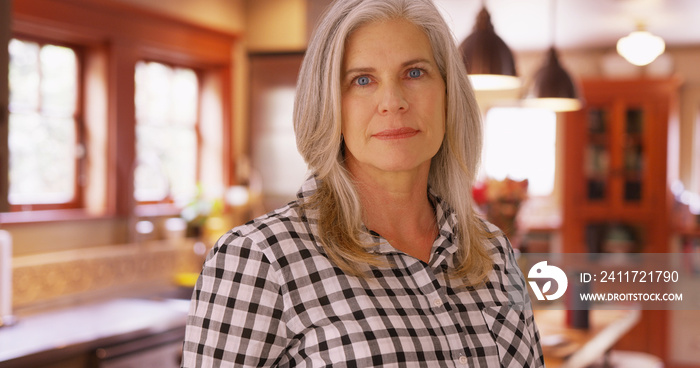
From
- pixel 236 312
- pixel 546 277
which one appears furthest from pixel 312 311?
pixel 546 277

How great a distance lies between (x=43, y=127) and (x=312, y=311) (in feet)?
9.10

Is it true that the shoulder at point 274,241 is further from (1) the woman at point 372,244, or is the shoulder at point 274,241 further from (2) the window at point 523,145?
(2) the window at point 523,145

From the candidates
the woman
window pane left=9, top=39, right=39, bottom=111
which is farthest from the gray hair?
window pane left=9, top=39, right=39, bottom=111

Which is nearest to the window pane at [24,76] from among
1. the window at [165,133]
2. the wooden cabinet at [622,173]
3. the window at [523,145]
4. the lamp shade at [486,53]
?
the window at [165,133]

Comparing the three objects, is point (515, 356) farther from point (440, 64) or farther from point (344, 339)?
point (440, 64)

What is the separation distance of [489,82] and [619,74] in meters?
4.34

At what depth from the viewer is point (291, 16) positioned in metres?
4.49

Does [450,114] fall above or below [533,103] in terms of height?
below

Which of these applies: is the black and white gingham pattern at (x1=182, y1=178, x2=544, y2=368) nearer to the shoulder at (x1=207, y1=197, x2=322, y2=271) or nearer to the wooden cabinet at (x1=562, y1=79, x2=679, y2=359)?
the shoulder at (x1=207, y1=197, x2=322, y2=271)

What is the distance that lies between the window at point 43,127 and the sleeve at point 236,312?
2.54 meters

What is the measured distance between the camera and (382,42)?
1.06 m

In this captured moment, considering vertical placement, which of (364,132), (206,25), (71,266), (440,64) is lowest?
(71,266)

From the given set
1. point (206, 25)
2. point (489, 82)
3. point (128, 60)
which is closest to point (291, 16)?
point (206, 25)

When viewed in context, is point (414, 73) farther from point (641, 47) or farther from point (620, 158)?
point (620, 158)
